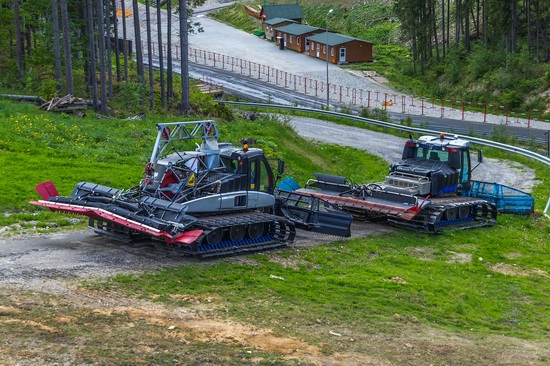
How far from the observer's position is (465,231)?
2980cm

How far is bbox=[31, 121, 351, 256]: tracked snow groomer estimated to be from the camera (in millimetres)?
21328

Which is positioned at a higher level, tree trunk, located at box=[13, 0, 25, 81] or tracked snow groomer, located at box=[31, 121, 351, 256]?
tree trunk, located at box=[13, 0, 25, 81]

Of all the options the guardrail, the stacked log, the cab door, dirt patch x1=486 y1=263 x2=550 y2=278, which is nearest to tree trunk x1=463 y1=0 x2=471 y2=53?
the guardrail

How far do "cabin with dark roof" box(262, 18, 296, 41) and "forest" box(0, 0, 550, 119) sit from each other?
6376 millimetres

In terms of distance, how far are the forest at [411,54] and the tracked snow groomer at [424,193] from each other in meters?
16.5

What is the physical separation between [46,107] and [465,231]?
65.5ft

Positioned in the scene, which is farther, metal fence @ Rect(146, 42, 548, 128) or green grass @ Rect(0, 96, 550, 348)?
metal fence @ Rect(146, 42, 548, 128)

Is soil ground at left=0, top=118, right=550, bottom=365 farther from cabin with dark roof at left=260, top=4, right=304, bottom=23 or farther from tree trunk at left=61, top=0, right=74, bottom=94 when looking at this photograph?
cabin with dark roof at left=260, top=4, right=304, bottom=23

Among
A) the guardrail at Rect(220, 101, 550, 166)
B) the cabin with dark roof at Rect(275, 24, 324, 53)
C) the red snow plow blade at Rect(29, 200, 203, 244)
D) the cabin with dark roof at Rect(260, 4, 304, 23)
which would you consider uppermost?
the cabin with dark roof at Rect(260, 4, 304, 23)

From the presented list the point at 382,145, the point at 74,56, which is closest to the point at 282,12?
the point at 74,56

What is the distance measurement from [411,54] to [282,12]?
64.6 ft

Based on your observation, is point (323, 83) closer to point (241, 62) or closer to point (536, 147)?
point (241, 62)

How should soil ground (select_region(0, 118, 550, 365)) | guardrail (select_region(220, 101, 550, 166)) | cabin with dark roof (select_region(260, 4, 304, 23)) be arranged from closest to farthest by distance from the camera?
1. soil ground (select_region(0, 118, 550, 365))
2. guardrail (select_region(220, 101, 550, 166))
3. cabin with dark roof (select_region(260, 4, 304, 23))

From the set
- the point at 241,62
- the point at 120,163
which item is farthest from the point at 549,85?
the point at 120,163
